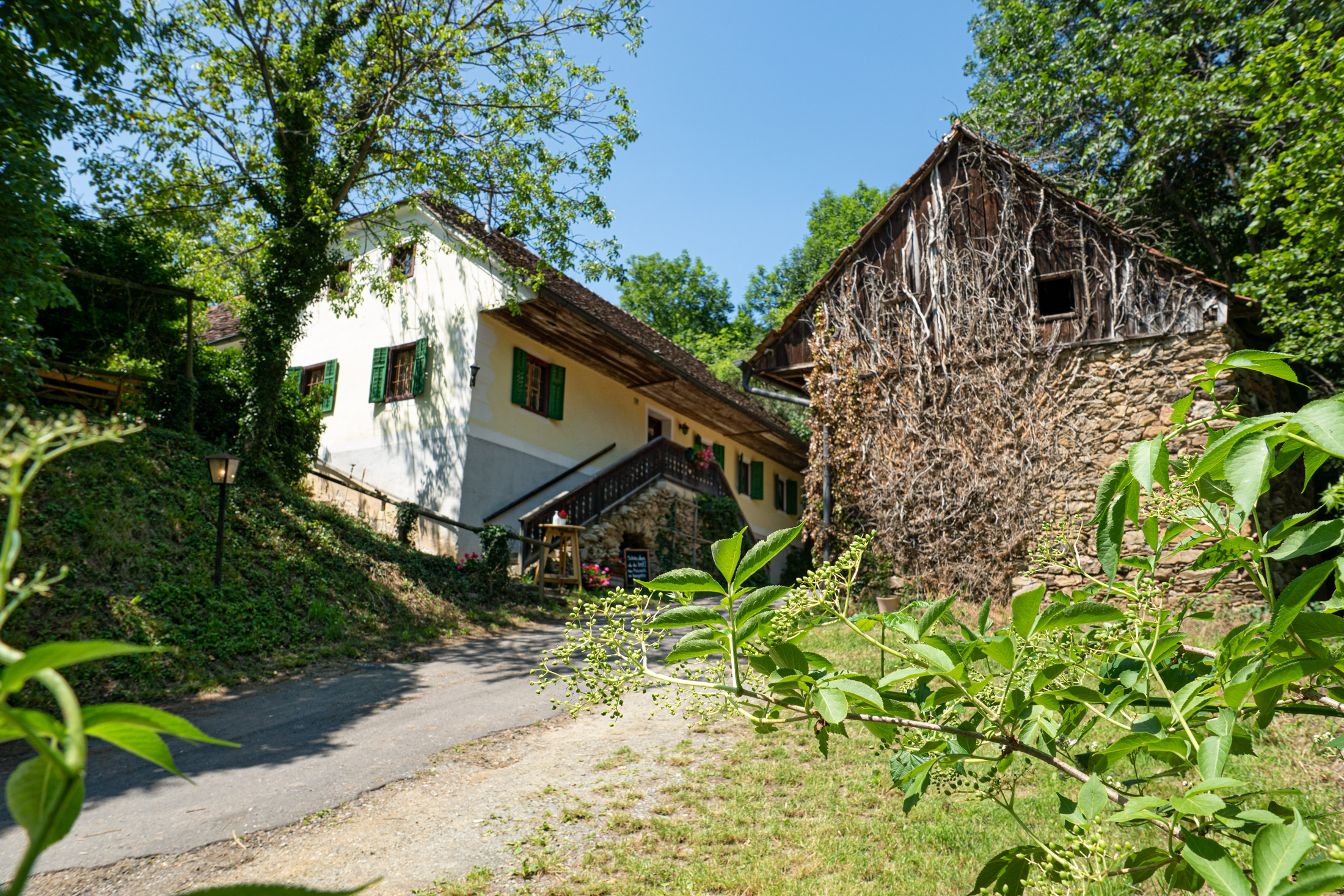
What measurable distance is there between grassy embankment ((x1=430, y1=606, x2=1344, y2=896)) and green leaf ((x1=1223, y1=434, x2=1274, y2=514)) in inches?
98.7

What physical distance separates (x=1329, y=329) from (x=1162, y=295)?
190cm

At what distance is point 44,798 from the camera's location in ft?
1.62

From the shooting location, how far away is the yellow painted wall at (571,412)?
15805 millimetres

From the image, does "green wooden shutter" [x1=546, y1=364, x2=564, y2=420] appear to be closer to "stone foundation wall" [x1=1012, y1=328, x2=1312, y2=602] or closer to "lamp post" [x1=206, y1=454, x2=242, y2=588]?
"lamp post" [x1=206, y1=454, x2=242, y2=588]

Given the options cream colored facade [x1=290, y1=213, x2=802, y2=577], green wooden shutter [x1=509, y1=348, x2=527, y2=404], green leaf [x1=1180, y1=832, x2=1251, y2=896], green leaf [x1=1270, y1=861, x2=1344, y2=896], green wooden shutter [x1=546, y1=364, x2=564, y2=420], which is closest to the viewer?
green leaf [x1=1270, y1=861, x2=1344, y2=896]

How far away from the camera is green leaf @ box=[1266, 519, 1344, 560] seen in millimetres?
1033

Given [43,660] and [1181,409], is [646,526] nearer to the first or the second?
[1181,409]

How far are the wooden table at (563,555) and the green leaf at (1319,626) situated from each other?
12867 mm

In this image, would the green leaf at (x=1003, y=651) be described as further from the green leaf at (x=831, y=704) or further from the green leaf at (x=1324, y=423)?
the green leaf at (x=1324, y=423)

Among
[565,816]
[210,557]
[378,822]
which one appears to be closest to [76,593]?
[210,557]

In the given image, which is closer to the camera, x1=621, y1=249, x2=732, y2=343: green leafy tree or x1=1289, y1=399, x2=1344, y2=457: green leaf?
x1=1289, y1=399, x2=1344, y2=457: green leaf

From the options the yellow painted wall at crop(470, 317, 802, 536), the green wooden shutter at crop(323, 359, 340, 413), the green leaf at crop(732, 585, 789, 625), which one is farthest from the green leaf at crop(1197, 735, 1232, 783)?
the green wooden shutter at crop(323, 359, 340, 413)

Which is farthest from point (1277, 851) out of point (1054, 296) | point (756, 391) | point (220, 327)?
point (220, 327)

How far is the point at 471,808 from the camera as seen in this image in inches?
189
